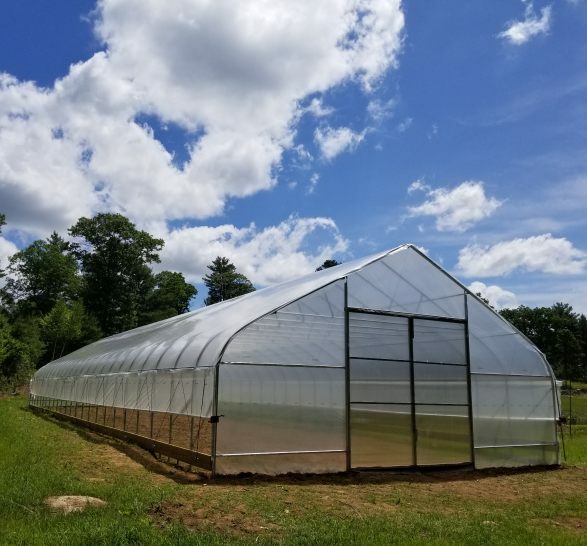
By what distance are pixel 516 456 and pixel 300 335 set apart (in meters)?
6.17

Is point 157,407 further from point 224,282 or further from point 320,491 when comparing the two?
point 224,282

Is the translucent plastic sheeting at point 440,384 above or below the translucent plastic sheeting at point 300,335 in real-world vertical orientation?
below

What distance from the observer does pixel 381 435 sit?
11.9 meters

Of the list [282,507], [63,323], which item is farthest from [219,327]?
[63,323]

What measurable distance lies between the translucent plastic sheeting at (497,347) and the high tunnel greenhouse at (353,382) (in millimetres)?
33

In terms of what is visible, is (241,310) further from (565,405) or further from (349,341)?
(565,405)

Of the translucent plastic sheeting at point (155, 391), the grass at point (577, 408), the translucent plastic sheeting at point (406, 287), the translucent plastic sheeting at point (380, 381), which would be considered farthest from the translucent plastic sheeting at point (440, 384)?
the grass at point (577, 408)

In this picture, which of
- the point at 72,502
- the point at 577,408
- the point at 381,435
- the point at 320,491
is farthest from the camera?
the point at 577,408

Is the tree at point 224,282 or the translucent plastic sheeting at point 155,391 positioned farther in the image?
the tree at point 224,282

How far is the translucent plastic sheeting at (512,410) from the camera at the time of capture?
13242mm

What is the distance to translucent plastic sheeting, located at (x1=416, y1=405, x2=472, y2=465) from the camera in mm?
12438

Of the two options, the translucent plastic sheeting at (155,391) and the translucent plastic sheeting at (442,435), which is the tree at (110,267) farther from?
the translucent plastic sheeting at (442,435)

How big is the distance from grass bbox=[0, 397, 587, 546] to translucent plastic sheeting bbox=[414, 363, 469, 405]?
1.56 meters

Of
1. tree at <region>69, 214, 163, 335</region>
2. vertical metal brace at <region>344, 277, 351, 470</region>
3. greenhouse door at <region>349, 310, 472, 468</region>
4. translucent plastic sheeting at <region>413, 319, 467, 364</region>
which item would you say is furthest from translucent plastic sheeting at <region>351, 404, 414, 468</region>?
tree at <region>69, 214, 163, 335</region>
